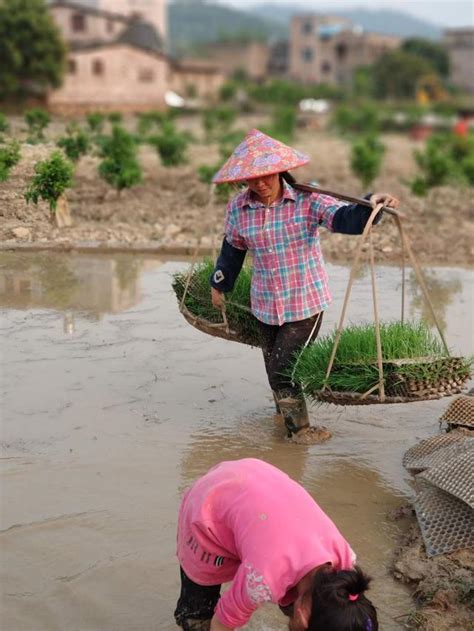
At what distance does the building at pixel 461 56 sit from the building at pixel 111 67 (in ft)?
102

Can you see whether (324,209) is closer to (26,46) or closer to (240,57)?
(26,46)

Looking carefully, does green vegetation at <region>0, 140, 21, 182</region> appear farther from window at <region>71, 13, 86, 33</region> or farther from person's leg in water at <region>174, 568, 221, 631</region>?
Answer: window at <region>71, 13, 86, 33</region>

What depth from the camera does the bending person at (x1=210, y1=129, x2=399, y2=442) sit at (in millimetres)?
3967

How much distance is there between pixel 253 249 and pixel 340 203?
1.53 ft

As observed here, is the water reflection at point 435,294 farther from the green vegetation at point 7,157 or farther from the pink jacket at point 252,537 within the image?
the pink jacket at point 252,537

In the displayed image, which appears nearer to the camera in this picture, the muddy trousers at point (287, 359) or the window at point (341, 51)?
the muddy trousers at point (287, 359)

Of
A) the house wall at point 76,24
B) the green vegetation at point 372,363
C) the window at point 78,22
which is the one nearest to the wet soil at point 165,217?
the green vegetation at point 372,363

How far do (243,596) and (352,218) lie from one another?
210cm

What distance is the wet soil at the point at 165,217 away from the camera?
585 cm

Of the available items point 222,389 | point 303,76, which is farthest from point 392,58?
point 222,389

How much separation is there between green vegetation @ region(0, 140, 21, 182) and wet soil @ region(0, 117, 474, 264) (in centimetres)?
4

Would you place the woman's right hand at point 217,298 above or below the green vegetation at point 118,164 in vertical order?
above

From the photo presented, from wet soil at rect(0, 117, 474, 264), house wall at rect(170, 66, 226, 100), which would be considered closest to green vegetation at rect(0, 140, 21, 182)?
wet soil at rect(0, 117, 474, 264)

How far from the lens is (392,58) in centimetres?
5822
